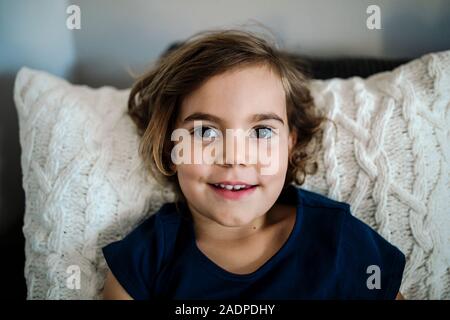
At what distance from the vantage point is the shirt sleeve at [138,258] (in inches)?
31.7

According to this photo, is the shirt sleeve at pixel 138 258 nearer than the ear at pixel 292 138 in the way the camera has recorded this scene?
Yes

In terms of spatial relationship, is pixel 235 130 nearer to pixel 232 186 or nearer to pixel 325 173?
pixel 232 186

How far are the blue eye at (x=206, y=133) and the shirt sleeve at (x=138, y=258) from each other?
23 centimetres

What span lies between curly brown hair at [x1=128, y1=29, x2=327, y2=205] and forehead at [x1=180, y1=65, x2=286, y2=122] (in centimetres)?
2

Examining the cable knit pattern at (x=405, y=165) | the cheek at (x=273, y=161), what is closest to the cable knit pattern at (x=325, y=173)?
the cable knit pattern at (x=405, y=165)

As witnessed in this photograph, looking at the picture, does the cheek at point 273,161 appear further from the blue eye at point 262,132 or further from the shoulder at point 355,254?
the shoulder at point 355,254

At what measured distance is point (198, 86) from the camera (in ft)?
2.55

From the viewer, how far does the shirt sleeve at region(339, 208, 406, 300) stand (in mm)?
779

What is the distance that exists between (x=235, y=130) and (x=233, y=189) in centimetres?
12

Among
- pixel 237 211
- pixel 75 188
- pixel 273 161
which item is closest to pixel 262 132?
pixel 273 161

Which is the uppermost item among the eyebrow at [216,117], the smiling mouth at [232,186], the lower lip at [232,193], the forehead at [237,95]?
the forehead at [237,95]

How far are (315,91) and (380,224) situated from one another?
0.35 metres

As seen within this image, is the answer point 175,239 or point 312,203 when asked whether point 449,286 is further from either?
point 175,239

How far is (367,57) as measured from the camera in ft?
3.69
